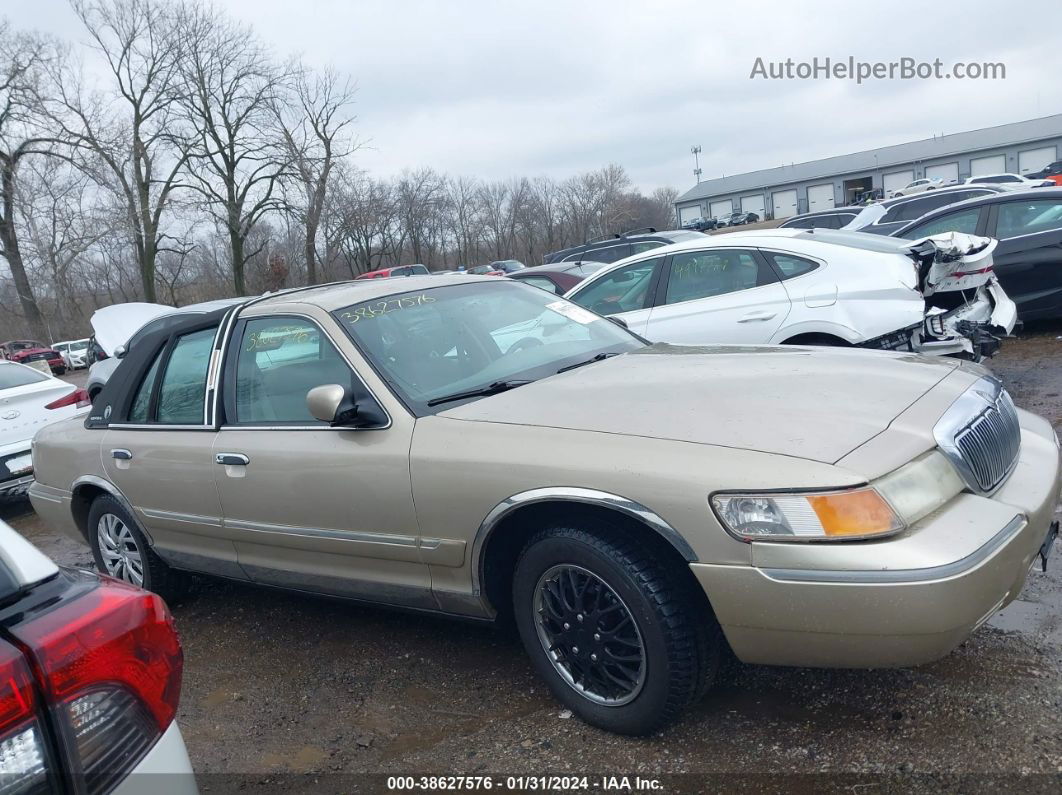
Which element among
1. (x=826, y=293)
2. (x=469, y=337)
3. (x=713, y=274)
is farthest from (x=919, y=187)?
(x=469, y=337)

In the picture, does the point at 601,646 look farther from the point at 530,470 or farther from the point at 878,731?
the point at 878,731

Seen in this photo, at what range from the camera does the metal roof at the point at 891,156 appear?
64062mm

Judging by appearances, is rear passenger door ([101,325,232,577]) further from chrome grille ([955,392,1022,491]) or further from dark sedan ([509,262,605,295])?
dark sedan ([509,262,605,295])

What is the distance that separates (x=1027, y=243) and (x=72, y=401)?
9.57 metres

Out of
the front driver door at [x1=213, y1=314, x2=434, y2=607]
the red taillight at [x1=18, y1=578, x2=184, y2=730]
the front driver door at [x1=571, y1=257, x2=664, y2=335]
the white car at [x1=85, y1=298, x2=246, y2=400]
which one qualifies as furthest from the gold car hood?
the white car at [x1=85, y1=298, x2=246, y2=400]

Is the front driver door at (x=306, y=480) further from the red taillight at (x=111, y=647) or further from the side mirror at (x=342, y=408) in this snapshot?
the red taillight at (x=111, y=647)

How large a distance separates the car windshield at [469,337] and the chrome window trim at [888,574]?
1.44m

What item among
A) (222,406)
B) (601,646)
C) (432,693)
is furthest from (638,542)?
(222,406)

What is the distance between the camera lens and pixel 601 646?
9.36 feet

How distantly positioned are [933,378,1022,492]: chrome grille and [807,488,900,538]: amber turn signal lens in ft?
1.40

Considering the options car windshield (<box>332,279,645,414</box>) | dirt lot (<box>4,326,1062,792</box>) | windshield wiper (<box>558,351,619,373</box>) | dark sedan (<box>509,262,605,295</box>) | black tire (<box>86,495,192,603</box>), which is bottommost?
dirt lot (<box>4,326,1062,792</box>)

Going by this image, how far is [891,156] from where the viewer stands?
72.0m

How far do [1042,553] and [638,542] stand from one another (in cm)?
136

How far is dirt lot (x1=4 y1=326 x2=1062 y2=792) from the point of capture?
263cm
